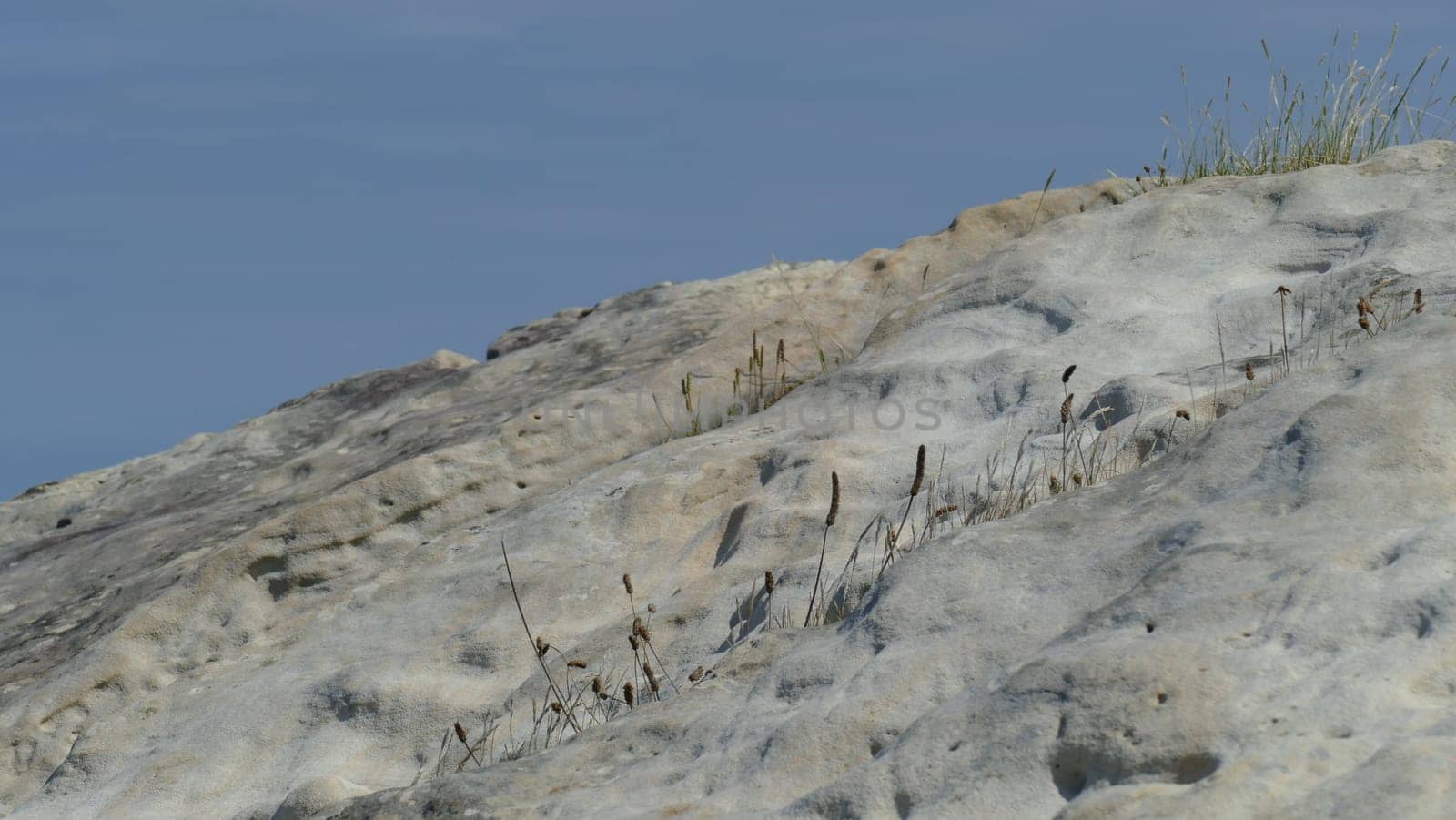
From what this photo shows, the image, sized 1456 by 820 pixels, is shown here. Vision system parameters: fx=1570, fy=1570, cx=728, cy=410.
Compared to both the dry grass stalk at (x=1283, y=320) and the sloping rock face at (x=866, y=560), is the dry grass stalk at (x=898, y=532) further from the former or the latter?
the dry grass stalk at (x=1283, y=320)

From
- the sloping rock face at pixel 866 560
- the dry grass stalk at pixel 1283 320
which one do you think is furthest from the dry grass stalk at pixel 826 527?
the dry grass stalk at pixel 1283 320

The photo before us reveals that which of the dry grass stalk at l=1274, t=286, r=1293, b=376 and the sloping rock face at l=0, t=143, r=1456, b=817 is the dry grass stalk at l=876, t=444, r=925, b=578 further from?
the dry grass stalk at l=1274, t=286, r=1293, b=376

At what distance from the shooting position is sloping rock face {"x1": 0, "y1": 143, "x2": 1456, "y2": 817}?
8.78 feet

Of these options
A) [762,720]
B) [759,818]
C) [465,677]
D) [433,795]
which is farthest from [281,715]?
[759,818]

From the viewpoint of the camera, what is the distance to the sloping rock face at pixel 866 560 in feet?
8.78

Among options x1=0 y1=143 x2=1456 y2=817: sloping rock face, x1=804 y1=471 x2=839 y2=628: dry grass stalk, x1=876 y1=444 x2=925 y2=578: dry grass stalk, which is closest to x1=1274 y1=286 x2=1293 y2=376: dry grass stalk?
x1=0 y1=143 x2=1456 y2=817: sloping rock face

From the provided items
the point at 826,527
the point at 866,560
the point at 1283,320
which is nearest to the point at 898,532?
the point at 866,560

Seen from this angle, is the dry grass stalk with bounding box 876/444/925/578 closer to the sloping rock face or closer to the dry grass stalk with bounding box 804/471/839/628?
the sloping rock face

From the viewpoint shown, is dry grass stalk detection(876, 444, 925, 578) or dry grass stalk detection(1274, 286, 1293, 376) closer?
dry grass stalk detection(876, 444, 925, 578)

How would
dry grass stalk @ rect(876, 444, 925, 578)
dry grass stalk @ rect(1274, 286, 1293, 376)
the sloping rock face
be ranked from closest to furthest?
the sloping rock face, dry grass stalk @ rect(876, 444, 925, 578), dry grass stalk @ rect(1274, 286, 1293, 376)

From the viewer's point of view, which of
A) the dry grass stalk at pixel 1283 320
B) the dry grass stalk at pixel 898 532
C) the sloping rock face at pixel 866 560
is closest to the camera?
the sloping rock face at pixel 866 560

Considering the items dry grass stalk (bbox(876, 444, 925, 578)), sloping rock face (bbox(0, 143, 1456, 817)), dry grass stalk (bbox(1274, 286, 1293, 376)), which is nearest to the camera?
sloping rock face (bbox(0, 143, 1456, 817))

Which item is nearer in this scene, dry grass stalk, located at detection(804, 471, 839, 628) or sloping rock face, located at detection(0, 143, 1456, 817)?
sloping rock face, located at detection(0, 143, 1456, 817)

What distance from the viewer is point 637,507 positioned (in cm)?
534
